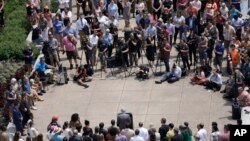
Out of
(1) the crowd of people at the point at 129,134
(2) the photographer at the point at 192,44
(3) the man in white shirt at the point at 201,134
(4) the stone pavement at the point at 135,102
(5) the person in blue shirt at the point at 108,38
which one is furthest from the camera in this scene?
(5) the person in blue shirt at the point at 108,38

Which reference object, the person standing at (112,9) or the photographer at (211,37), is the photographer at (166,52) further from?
the person standing at (112,9)

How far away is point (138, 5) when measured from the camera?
3888 cm

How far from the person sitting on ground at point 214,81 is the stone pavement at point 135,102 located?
0.85 ft

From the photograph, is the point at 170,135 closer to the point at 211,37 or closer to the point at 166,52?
the point at 166,52

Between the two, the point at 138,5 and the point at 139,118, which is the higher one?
the point at 138,5

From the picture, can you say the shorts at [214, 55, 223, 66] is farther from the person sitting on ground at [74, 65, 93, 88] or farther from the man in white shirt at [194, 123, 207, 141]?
the man in white shirt at [194, 123, 207, 141]

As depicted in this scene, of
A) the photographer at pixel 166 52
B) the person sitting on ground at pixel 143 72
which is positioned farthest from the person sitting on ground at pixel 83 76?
the photographer at pixel 166 52

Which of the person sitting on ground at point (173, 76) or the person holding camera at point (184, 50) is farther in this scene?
the person holding camera at point (184, 50)

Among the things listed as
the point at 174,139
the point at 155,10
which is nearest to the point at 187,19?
the point at 155,10

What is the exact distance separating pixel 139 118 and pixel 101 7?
29.0 ft

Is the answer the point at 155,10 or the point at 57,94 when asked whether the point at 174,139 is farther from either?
the point at 155,10

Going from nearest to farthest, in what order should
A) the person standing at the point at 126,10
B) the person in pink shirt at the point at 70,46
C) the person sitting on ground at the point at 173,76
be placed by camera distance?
the person sitting on ground at the point at 173,76
the person in pink shirt at the point at 70,46
the person standing at the point at 126,10

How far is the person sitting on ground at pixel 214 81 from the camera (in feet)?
108

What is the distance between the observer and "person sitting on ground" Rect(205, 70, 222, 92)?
32.8 metres
